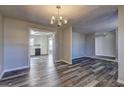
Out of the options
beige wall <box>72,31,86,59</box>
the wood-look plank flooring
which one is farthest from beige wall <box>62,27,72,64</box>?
the wood-look plank flooring

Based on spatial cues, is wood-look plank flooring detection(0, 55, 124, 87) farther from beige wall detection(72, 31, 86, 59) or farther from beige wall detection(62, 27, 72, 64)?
beige wall detection(72, 31, 86, 59)

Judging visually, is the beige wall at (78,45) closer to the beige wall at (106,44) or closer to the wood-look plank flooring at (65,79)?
the beige wall at (106,44)

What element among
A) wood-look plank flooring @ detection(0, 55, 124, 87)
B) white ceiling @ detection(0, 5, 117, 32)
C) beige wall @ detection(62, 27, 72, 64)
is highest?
white ceiling @ detection(0, 5, 117, 32)

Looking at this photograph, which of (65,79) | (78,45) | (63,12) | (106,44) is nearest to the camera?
(65,79)

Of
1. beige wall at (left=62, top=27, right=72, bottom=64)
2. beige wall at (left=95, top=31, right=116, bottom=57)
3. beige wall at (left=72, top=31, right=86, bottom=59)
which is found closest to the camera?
beige wall at (left=62, top=27, right=72, bottom=64)

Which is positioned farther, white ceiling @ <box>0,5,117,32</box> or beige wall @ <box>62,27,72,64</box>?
beige wall @ <box>62,27,72,64</box>

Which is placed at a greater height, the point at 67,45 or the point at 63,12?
the point at 63,12

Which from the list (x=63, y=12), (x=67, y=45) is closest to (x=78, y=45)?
(x=67, y=45)

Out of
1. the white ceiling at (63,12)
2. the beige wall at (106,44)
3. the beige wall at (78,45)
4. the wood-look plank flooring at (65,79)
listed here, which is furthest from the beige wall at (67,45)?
the beige wall at (106,44)

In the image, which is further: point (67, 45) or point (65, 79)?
point (67, 45)

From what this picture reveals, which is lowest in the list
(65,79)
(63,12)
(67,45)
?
(65,79)

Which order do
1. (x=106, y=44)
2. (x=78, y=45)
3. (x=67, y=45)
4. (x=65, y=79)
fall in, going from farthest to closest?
(x=106, y=44), (x=78, y=45), (x=67, y=45), (x=65, y=79)

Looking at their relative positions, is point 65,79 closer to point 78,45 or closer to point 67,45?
point 67,45
